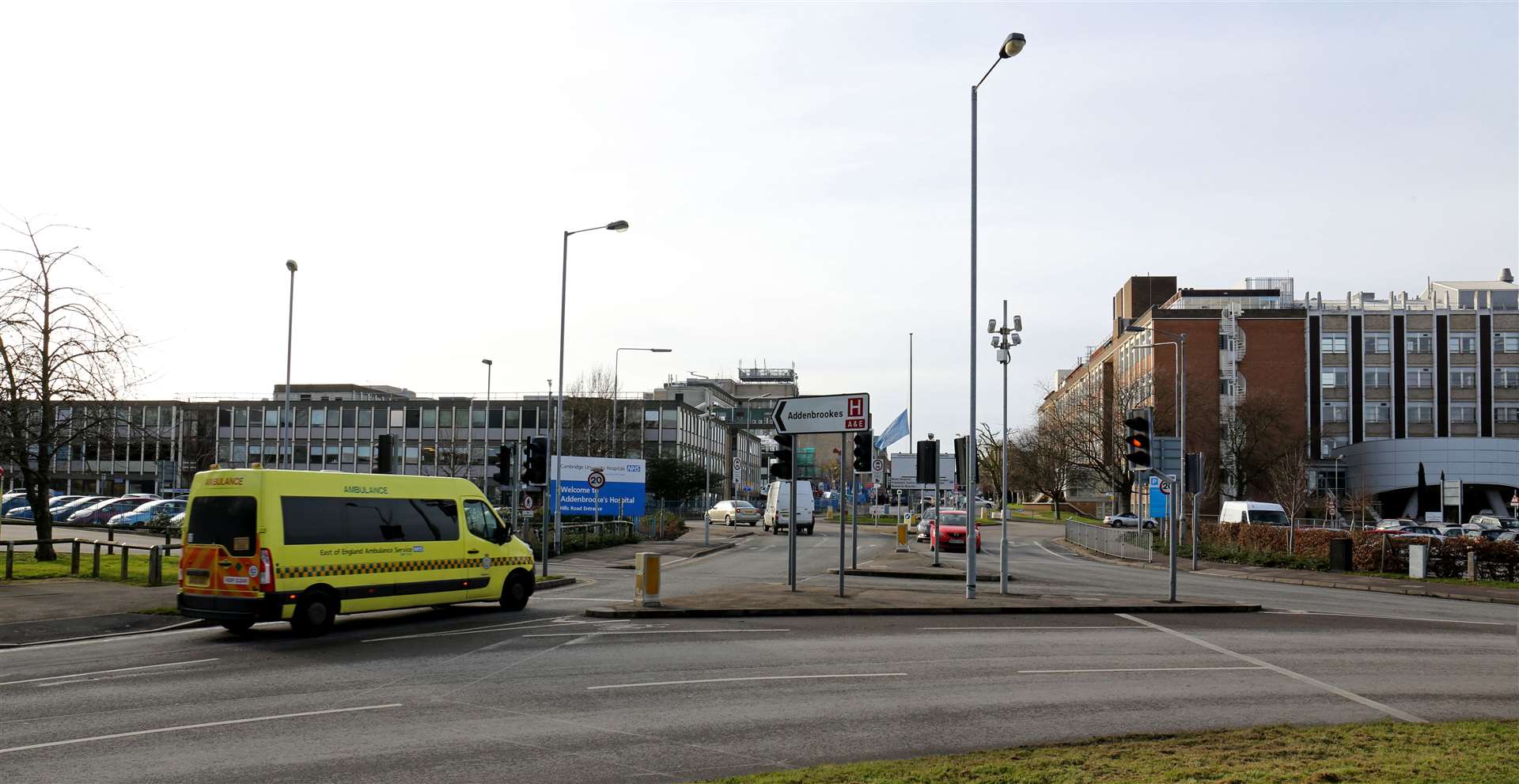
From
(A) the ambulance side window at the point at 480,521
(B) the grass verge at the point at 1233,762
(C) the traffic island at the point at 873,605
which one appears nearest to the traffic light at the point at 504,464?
(C) the traffic island at the point at 873,605

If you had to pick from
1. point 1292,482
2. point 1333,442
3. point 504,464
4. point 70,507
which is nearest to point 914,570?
point 504,464

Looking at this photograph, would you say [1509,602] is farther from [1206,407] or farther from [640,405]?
[640,405]

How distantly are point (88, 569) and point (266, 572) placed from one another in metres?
14.4

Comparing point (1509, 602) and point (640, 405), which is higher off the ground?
point (640, 405)

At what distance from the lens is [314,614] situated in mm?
16047

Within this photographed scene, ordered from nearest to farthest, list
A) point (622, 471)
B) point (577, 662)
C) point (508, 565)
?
point (577, 662) → point (508, 565) → point (622, 471)

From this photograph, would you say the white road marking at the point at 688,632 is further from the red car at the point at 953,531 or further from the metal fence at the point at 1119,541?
the metal fence at the point at 1119,541

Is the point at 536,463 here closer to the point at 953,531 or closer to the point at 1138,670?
the point at 1138,670

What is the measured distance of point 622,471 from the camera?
45.4 metres

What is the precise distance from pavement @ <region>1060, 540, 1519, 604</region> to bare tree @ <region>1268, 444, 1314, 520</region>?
18.1m

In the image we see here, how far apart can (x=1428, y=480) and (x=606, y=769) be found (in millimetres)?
92498

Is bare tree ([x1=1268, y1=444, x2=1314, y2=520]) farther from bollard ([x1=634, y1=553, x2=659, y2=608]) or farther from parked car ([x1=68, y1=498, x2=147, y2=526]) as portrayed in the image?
parked car ([x1=68, y1=498, x2=147, y2=526])

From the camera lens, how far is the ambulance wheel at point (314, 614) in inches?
626

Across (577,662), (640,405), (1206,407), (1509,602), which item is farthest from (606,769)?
(640,405)
